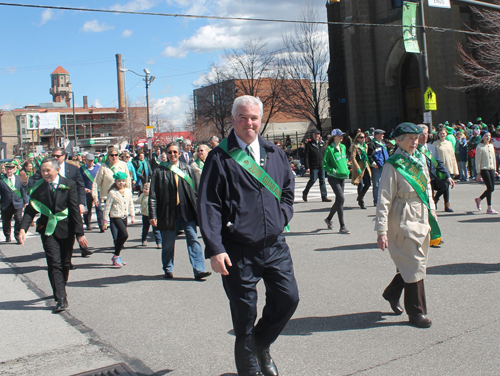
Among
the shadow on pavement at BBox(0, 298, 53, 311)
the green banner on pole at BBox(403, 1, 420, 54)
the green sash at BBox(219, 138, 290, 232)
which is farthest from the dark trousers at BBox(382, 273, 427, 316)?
the green banner on pole at BBox(403, 1, 420, 54)

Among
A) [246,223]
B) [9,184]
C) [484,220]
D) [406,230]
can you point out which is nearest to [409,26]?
[484,220]

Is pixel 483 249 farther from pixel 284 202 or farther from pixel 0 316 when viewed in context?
pixel 0 316

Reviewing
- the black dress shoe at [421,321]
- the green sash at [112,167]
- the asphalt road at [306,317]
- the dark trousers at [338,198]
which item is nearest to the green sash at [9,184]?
the green sash at [112,167]

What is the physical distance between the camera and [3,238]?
510 inches

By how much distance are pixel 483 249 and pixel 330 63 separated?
107ft

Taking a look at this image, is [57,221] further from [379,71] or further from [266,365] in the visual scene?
[379,71]

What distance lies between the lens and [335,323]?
4.96m

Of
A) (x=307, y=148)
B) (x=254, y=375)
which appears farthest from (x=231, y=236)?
(x=307, y=148)

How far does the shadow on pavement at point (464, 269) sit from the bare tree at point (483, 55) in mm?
18503

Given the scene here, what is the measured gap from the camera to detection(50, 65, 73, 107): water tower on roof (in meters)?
158

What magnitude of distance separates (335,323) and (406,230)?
110cm

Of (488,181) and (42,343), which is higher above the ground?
(488,181)

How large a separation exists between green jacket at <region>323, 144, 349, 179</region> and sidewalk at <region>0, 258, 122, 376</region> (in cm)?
590

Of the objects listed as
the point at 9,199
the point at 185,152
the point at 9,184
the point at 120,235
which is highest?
the point at 185,152
